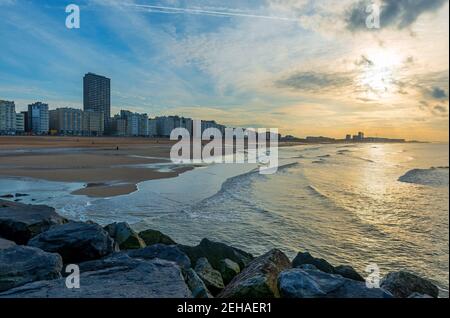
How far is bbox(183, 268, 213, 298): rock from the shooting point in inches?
156

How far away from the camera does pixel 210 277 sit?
5074mm

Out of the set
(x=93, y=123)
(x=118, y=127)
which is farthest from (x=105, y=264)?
(x=118, y=127)

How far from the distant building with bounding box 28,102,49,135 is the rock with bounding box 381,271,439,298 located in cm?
13640

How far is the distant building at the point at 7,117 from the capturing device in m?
107

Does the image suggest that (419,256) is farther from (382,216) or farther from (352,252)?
(382,216)

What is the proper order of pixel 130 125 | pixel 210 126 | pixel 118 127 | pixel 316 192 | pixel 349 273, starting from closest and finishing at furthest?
pixel 349 273, pixel 316 192, pixel 118 127, pixel 130 125, pixel 210 126

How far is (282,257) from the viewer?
5.36m

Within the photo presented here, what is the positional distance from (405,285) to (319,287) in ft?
7.06

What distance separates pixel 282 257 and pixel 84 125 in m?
135

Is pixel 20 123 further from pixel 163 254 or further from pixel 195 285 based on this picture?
pixel 195 285

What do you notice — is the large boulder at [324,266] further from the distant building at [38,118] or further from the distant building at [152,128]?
the distant building at [152,128]

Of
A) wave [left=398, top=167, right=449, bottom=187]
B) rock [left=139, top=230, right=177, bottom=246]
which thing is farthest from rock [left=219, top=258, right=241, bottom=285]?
wave [left=398, top=167, right=449, bottom=187]

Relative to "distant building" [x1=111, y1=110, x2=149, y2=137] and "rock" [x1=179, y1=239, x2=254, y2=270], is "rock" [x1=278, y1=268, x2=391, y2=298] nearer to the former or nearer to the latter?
"rock" [x1=179, y1=239, x2=254, y2=270]
